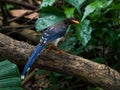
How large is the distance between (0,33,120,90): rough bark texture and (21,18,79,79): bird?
112 millimetres

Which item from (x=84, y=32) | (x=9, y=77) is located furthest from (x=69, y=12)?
(x=9, y=77)

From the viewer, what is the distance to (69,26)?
13.0 ft

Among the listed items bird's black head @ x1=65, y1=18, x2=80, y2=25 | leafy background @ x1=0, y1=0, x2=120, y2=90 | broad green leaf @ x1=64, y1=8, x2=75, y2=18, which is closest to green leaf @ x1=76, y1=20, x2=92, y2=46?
leafy background @ x1=0, y1=0, x2=120, y2=90

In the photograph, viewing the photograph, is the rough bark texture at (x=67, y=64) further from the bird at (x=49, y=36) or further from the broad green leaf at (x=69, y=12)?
the broad green leaf at (x=69, y=12)

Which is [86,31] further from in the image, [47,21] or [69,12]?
[47,21]

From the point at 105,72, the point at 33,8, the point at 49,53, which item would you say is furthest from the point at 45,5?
the point at 33,8

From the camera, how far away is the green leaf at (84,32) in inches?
140

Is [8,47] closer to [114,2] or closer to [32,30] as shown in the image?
[114,2]

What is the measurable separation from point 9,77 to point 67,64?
0.56m

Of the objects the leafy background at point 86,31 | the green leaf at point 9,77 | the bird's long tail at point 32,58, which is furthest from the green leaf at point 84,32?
the green leaf at point 9,77

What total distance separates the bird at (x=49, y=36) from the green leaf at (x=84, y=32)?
20 cm

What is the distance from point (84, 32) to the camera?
358cm

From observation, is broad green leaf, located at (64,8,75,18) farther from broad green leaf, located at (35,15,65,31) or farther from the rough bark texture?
the rough bark texture

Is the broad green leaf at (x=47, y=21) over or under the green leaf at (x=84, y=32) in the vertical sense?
over
